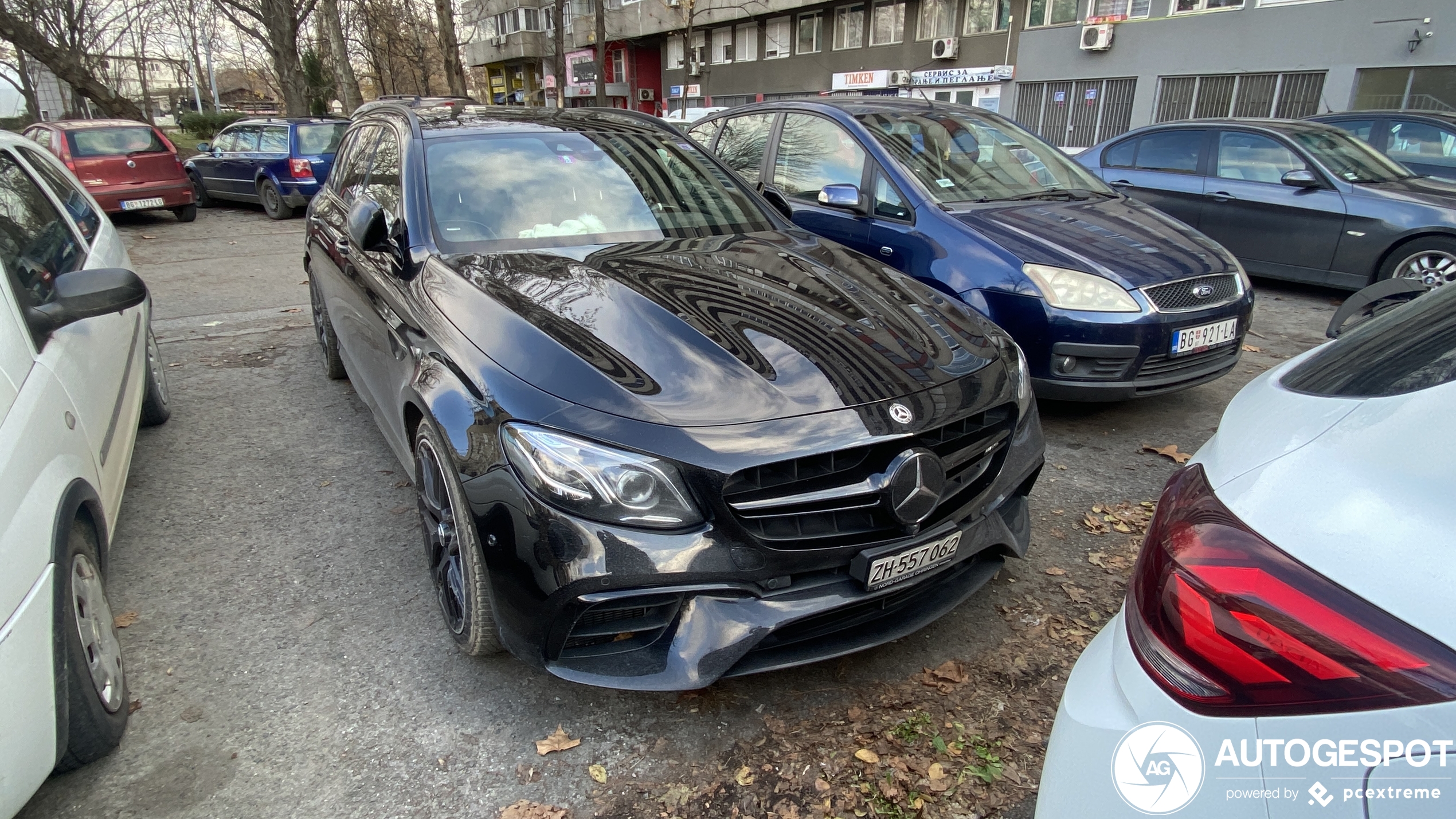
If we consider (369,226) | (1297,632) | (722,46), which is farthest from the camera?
(722,46)

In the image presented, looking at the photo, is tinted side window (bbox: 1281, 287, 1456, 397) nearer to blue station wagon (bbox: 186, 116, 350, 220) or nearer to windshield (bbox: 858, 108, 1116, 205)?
windshield (bbox: 858, 108, 1116, 205)

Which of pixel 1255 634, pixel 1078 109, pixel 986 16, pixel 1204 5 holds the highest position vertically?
pixel 986 16

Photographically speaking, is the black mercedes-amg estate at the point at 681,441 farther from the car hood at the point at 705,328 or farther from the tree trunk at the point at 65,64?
the tree trunk at the point at 65,64

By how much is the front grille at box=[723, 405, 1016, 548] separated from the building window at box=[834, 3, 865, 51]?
30.1m

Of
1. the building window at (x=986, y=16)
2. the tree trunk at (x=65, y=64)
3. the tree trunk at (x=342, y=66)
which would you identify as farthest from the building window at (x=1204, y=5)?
the tree trunk at (x=65, y=64)

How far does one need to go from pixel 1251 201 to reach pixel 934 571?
6696 mm

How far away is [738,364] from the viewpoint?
2236mm

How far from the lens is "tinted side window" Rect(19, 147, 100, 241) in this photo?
4.03m

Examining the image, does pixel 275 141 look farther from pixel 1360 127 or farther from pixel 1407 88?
pixel 1407 88

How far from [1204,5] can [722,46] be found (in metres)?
20.3

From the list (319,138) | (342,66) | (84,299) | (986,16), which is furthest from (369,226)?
(986,16)

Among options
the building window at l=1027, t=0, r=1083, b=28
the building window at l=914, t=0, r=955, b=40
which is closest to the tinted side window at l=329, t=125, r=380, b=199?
the building window at l=1027, t=0, r=1083, b=28

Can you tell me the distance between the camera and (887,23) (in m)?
28.0

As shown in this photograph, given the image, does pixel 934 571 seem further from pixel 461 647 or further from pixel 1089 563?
pixel 461 647
